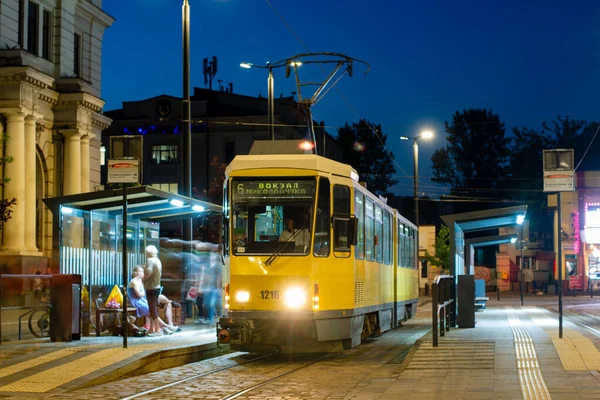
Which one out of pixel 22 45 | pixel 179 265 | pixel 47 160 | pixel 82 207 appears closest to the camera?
pixel 82 207

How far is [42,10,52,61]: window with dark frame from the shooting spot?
41219 millimetres

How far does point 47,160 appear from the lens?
4188 centimetres

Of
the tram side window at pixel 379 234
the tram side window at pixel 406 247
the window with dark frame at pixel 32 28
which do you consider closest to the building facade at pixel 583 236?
the tram side window at pixel 406 247

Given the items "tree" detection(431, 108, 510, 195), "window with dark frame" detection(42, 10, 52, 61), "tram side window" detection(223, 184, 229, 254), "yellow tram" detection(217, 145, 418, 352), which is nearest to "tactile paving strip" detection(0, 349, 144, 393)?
"yellow tram" detection(217, 145, 418, 352)

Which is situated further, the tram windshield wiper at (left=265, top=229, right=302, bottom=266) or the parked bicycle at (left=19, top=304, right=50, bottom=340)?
the parked bicycle at (left=19, top=304, right=50, bottom=340)

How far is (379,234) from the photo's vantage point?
2188 cm

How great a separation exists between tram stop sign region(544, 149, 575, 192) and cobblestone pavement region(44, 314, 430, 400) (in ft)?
13.4

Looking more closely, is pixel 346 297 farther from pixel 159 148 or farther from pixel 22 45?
pixel 159 148

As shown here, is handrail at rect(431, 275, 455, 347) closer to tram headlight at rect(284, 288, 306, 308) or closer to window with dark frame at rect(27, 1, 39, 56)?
tram headlight at rect(284, 288, 306, 308)

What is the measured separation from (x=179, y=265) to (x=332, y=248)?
8.74 m

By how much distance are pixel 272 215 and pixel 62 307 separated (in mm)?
4507

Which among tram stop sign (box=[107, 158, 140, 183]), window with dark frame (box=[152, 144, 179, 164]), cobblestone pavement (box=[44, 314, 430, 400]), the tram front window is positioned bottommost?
cobblestone pavement (box=[44, 314, 430, 400])

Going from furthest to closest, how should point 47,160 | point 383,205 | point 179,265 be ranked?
point 47,160 → point 179,265 → point 383,205

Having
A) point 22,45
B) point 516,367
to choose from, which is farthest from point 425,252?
point 516,367
